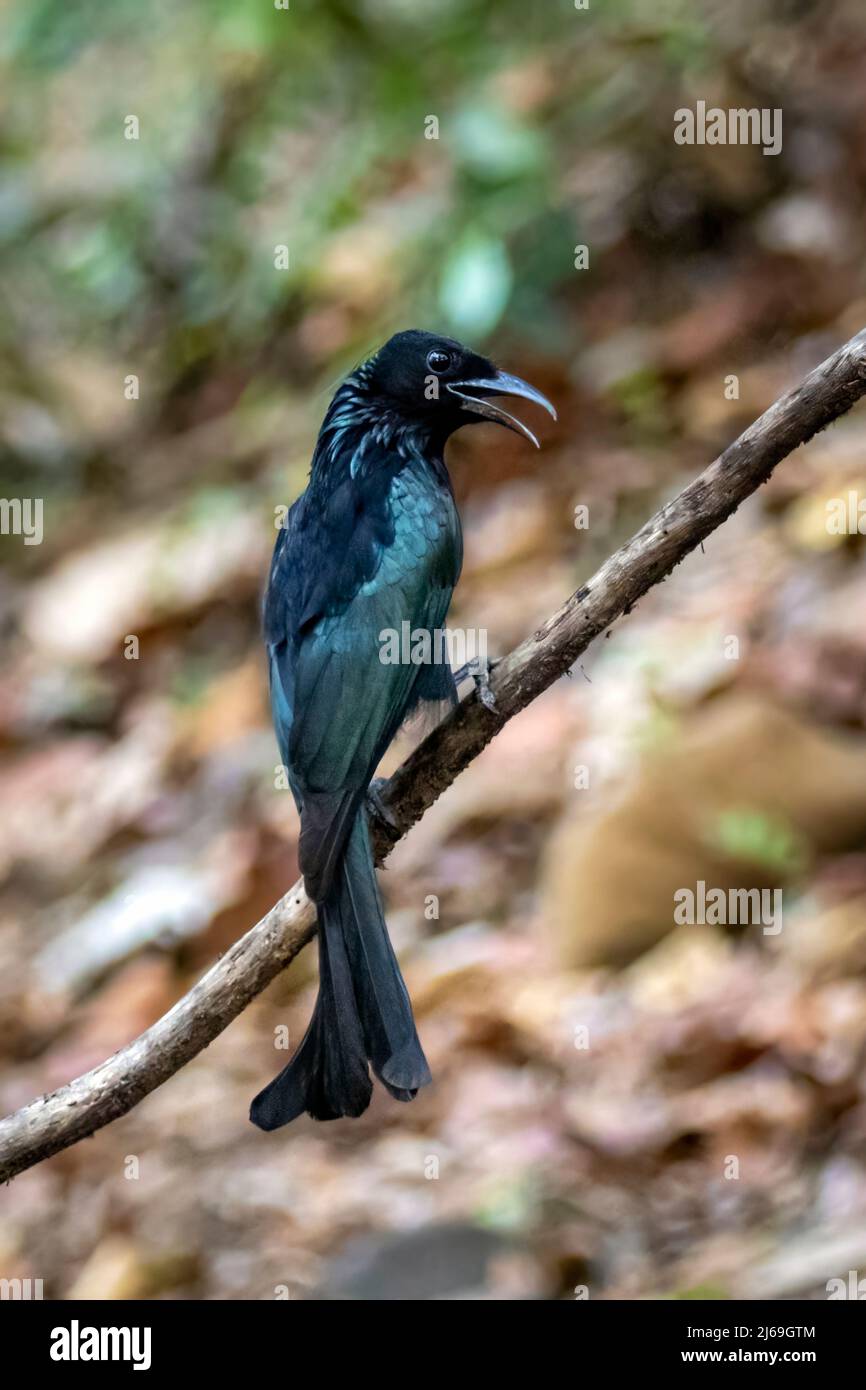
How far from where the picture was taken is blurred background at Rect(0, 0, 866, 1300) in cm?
473

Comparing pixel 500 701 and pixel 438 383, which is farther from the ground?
pixel 438 383

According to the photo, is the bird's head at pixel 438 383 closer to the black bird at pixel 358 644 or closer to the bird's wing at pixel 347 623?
the black bird at pixel 358 644

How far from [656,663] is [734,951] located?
128 centimetres

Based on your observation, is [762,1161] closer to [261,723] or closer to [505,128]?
[261,723]

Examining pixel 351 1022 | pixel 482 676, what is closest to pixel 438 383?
pixel 482 676

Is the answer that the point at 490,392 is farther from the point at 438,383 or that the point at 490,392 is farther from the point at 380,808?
the point at 380,808

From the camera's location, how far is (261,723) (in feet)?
23.5

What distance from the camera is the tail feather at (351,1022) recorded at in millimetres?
2986

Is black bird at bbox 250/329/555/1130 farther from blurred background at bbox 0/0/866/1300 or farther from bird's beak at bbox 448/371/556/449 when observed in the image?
blurred background at bbox 0/0/866/1300

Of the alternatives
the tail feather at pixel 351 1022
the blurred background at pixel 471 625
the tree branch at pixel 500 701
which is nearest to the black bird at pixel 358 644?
the tail feather at pixel 351 1022

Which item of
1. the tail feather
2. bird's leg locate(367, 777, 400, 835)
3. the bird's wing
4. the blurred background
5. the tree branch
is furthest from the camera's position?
the blurred background

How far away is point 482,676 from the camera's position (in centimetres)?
304

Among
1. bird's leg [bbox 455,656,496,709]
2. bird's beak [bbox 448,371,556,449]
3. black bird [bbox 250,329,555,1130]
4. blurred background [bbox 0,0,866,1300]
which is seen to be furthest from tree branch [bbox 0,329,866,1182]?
bird's beak [bbox 448,371,556,449]

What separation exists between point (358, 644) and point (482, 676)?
0.35 meters
